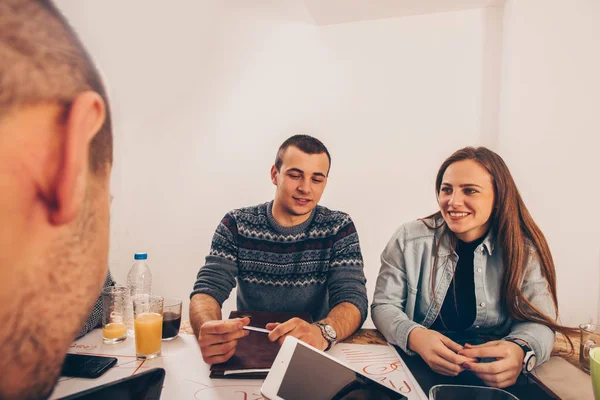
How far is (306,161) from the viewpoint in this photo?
1.17m

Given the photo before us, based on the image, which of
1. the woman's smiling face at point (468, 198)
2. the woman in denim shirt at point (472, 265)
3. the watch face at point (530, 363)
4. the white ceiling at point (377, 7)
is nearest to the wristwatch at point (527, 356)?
the watch face at point (530, 363)

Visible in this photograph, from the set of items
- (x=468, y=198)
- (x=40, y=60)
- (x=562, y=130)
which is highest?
(x=562, y=130)

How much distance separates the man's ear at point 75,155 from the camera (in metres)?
0.22

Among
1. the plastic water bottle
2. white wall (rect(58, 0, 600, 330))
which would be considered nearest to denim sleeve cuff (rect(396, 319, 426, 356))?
the plastic water bottle

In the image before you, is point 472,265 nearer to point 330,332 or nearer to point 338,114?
point 330,332

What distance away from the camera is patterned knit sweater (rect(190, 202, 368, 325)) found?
3.81ft

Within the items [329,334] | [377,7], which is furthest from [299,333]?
[377,7]

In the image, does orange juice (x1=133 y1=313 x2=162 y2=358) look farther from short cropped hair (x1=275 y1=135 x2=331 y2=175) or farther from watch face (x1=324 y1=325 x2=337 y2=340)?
short cropped hair (x1=275 y1=135 x2=331 y2=175)

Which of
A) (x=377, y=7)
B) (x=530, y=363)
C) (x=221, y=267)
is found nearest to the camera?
(x=530, y=363)

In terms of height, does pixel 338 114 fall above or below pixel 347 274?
above

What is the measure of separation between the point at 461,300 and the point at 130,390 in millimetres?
899

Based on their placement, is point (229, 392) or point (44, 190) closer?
point (44, 190)

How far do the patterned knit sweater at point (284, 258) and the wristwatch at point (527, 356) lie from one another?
46cm

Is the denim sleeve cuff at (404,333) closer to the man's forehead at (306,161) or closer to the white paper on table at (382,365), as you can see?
the white paper on table at (382,365)
